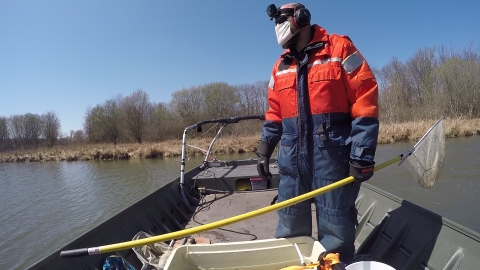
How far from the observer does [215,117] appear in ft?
116

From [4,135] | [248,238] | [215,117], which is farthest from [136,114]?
[248,238]

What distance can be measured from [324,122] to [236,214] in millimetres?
2541

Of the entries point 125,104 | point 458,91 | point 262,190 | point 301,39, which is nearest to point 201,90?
point 125,104

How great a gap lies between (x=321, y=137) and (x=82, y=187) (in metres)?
13.5

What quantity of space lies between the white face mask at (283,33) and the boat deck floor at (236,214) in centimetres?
212

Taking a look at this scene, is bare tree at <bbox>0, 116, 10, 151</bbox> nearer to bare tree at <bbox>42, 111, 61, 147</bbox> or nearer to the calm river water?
bare tree at <bbox>42, 111, 61, 147</bbox>

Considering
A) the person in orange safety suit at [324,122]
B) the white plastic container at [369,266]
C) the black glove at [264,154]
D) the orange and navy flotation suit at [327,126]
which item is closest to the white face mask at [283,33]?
the person in orange safety suit at [324,122]

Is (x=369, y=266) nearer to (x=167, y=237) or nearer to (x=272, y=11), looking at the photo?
(x=167, y=237)

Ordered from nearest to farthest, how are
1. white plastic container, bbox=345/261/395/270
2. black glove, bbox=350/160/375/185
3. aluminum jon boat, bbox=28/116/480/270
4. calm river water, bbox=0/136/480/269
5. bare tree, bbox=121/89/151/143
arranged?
white plastic container, bbox=345/261/395/270 → black glove, bbox=350/160/375/185 → aluminum jon boat, bbox=28/116/480/270 → calm river water, bbox=0/136/480/269 → bare tree, bbox=121/89/151/143

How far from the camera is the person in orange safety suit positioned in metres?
1.79

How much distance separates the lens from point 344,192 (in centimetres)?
191

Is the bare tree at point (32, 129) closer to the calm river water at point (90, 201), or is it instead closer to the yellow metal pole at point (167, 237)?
the calm river water at point (90, 201)

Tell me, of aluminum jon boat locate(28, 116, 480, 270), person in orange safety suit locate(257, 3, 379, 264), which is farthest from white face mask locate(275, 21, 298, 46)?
aluminum jon boat locate(28, 116, 480, 270)

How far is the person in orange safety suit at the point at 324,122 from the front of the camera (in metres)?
1.79
